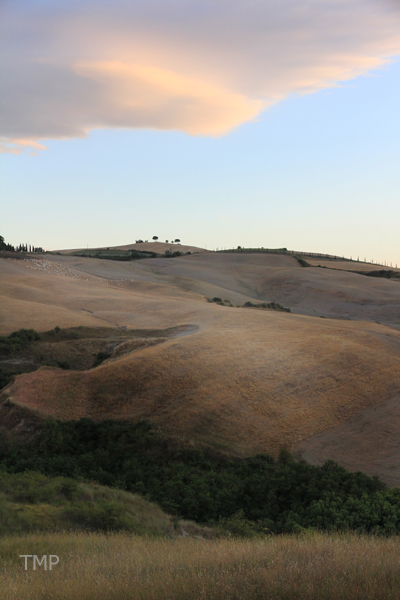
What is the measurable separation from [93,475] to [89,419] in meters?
3.36

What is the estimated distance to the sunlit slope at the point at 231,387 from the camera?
16359mm

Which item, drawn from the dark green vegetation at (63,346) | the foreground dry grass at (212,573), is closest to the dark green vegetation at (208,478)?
the foreground dry grass at (212,573)

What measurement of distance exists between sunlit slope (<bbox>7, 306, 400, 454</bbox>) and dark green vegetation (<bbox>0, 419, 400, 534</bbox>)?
3.13 feet

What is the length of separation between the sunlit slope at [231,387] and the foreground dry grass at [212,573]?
337 inches

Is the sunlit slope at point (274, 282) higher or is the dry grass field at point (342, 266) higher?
the dry grass field at point (342, 266)

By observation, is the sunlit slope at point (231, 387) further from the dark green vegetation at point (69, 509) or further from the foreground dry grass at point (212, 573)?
the foreground dry grass at point (212, 573)

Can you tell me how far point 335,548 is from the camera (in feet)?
22.0

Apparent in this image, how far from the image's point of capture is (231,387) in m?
18.0

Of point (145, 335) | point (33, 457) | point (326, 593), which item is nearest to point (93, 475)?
point (33, 457)

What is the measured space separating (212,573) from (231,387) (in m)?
12.3

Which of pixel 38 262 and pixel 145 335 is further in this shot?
pixel 38 262

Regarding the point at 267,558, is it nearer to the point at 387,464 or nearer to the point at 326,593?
the point at 326,593

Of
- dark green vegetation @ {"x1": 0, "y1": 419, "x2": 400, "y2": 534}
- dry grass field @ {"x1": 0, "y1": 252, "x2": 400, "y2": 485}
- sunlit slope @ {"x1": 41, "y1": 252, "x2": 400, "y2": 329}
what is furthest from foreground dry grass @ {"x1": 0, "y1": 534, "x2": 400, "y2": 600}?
sunlit slope @ {"x1": 41, "y1": 252, "x2": 400, "y2": 329}

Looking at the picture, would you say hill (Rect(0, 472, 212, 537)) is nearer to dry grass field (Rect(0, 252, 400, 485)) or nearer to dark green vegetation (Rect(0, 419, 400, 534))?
dark green vegetation (Rect(0, 419, 400, 534))
